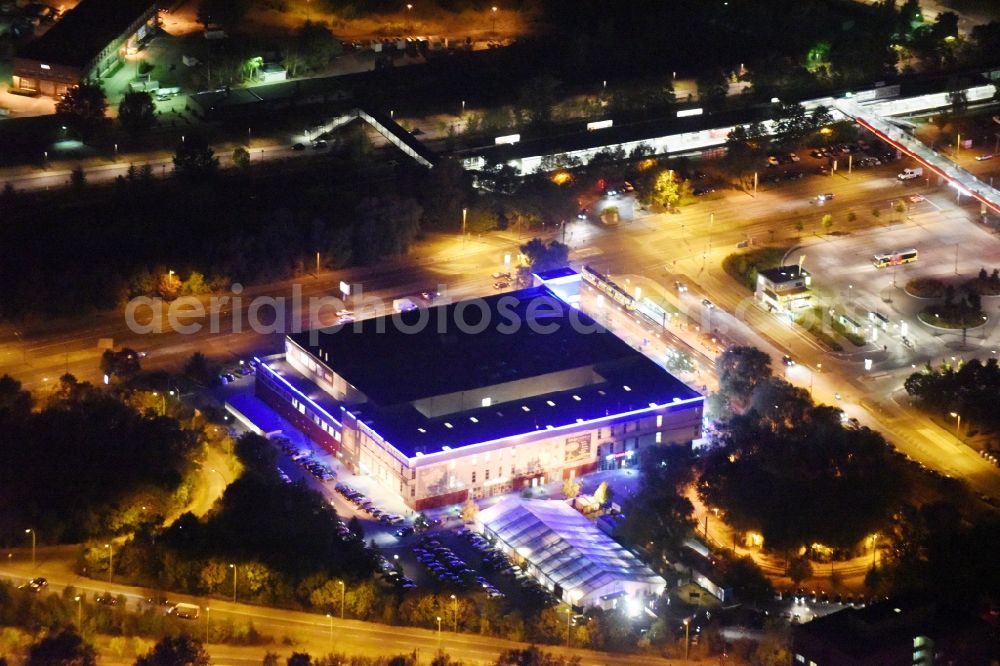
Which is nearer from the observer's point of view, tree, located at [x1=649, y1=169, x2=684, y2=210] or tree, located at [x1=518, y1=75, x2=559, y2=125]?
tree, located at [x1=649, y1=169, x2=684, y2=210]

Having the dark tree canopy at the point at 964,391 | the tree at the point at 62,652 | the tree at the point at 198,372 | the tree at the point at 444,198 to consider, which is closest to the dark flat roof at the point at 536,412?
the tree at the point at 198,372

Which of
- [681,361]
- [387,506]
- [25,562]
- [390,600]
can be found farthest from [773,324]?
[25,562]

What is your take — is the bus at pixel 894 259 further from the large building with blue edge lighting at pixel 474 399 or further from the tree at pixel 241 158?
the tree at pixel 241 158

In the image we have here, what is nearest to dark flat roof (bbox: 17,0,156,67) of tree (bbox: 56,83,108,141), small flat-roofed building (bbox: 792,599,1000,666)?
tree (bbox: 56,83,108,141)

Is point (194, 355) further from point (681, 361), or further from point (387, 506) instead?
point (681, 361)

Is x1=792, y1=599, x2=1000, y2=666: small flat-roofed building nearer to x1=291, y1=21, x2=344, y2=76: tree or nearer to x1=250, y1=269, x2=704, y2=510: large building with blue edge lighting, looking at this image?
x1=250, y1=269, x2=704, y2=510: large building with blue edge lighting
